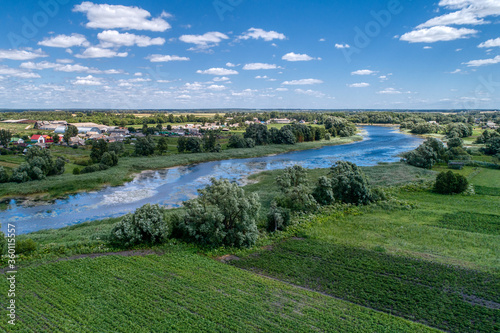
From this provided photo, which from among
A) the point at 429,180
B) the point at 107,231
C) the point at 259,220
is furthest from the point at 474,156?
the point at 107,231

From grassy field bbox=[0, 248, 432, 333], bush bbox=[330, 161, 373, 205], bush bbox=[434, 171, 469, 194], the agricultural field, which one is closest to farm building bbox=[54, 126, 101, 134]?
→ bush bbox=[330, 161, 373, 205]

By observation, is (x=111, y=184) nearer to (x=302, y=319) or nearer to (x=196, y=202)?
(x=196, y=202)

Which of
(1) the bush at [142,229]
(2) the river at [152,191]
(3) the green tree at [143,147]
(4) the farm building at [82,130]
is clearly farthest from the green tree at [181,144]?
(1) the bush at [142,229]

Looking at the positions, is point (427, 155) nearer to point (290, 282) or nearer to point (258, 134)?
Result: point (258, 134)

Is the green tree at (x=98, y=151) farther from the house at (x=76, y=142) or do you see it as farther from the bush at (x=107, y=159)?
the house at (x=76, y=142)

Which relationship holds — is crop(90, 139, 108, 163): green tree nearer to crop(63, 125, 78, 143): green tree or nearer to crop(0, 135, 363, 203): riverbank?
crop(0, 135, 363, 203): riverbank

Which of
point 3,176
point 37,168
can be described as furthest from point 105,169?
point 3,176
